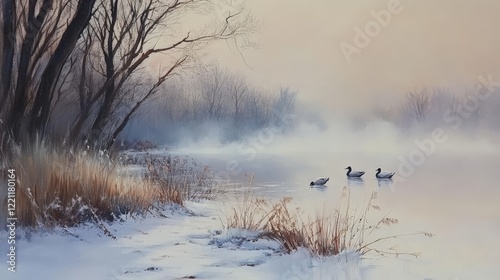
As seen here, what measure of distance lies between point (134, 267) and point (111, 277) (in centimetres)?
11

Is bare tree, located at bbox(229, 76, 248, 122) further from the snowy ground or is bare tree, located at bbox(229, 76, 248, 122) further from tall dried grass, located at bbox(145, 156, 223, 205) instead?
the snowy ground

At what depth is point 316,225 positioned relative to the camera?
114 inches

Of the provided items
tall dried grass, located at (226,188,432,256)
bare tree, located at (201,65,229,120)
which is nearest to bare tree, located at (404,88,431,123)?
tall dried grass, located at (226,188,432,256)

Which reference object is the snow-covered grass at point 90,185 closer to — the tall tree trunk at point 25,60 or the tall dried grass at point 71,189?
the tall dried grass at point 71,189

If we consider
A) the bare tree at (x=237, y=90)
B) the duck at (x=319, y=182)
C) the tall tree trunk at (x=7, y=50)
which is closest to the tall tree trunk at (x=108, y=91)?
the tall tree trunk at (x=7, y=50)

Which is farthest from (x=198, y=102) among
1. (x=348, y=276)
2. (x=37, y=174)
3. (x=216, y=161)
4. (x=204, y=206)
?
(x=348, y=276)

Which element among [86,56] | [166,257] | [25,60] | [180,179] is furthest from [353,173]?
[25,60]

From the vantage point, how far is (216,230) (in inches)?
115

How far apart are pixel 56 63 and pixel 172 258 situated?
3.73 feet

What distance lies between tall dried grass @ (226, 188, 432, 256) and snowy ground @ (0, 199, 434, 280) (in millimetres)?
47

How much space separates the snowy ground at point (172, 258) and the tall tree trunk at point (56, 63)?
0.59 metres

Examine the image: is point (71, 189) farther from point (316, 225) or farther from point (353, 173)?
point (353, 173)

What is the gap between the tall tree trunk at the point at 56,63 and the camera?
9.84 ft

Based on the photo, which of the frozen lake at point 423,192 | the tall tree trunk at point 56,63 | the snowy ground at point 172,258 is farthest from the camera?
the tall tree trunk at point 56,63
